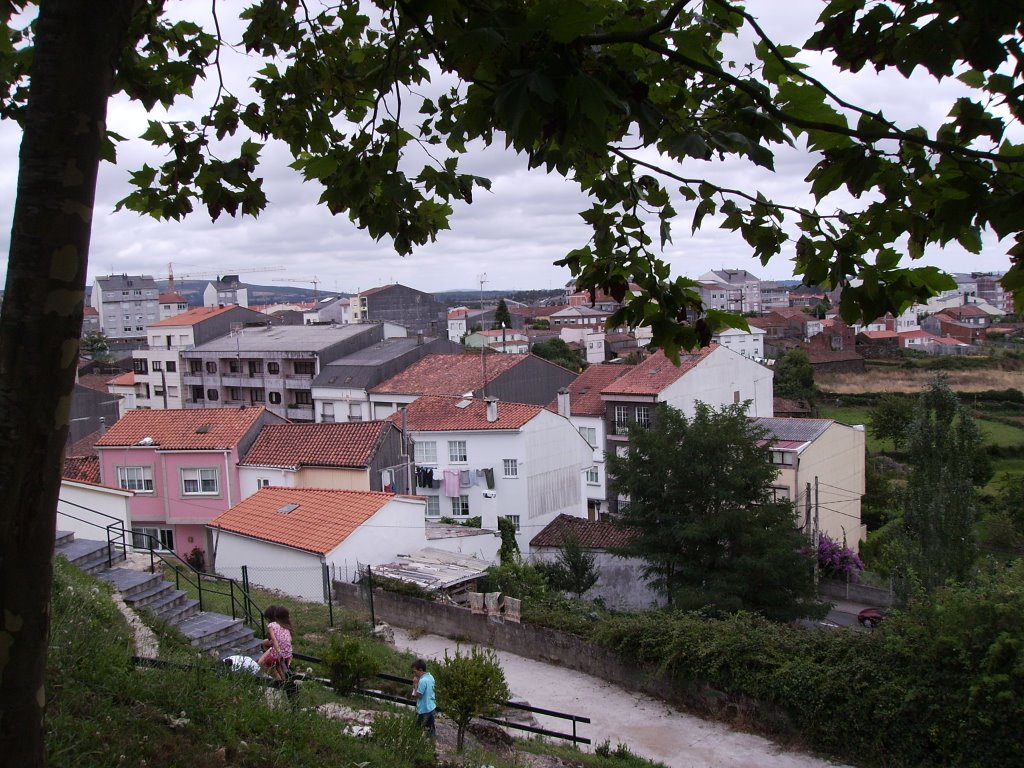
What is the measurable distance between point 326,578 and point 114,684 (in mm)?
13087

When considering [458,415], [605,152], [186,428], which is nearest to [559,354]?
[458,415]

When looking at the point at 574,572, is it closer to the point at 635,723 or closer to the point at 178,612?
the point at 635,723

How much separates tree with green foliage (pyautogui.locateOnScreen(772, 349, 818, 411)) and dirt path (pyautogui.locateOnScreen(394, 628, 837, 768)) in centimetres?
4562

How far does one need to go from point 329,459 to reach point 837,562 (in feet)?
57.7

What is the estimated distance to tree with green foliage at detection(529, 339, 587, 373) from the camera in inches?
2692

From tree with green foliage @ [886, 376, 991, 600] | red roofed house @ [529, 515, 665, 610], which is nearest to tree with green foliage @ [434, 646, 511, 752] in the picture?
red roofed house @ [529, 515, 665, 610]

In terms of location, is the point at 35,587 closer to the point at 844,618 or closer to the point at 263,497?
the point at 263,497

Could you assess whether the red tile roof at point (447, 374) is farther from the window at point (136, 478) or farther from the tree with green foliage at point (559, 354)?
the tree with green foliage at point (559, 354)

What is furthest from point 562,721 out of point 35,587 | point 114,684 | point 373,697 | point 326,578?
point 35,587

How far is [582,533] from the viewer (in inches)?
1045

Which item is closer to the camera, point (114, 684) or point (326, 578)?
point (114, 684)

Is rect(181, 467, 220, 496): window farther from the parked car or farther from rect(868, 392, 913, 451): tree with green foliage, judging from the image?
rect(868, 392, 913, 451): tree with green foliage

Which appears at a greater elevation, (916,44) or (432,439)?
(916,44)

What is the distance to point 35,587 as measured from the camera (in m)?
2.88
